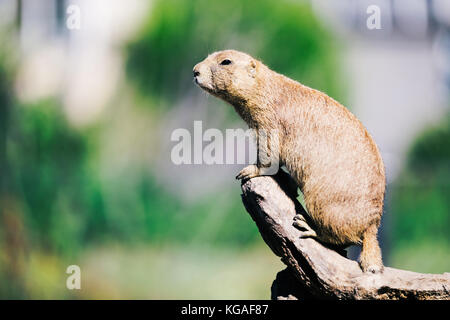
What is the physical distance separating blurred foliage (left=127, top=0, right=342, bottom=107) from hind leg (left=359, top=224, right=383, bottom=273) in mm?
2122

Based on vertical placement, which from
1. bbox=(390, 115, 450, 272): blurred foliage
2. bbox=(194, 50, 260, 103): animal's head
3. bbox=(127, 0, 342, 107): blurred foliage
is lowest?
bbox=(390, 115, 450, 272): blurred foliage

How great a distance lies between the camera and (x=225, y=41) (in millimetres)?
4719

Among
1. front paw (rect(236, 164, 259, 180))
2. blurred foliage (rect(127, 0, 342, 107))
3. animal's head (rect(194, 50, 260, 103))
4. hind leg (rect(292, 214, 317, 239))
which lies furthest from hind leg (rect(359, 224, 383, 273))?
blurred foliage (rect(127, 0, 342, 107))

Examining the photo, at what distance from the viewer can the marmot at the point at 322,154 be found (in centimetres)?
279

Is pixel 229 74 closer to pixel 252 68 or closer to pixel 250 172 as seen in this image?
pixel 252 68

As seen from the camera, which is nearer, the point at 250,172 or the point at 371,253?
the point at 371,253

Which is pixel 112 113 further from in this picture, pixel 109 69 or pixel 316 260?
pixel 316 260

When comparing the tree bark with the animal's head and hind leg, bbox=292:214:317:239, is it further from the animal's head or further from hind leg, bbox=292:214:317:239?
the animal's head

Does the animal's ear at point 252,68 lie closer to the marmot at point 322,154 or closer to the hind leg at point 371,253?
the marmot at point 322,154

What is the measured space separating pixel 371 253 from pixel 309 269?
396 mm

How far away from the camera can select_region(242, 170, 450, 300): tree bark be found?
2619mm

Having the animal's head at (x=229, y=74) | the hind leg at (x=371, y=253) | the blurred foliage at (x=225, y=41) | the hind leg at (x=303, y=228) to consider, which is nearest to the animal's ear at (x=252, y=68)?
the animal's head at (x=229, y=74)

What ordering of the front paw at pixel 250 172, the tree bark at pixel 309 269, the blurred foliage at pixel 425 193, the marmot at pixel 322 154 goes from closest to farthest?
the tree bark at pixel 309 269 < the marmot at pixel 322 154 < the front paw at pixel 250 172 < the blurred foliage at pixel 425 193

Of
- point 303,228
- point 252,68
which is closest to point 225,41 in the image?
point 252,68
